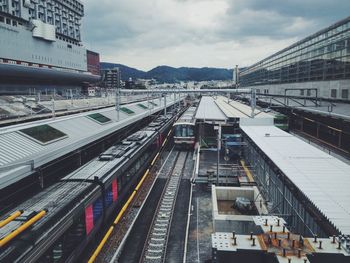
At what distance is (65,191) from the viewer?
10.4 metres

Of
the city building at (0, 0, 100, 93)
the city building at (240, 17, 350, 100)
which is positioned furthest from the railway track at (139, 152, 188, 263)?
the city building at (0, 0, 100, 93)

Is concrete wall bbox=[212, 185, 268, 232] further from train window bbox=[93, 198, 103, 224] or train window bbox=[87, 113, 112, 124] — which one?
train window bbox=[87, 113, 112, 124]

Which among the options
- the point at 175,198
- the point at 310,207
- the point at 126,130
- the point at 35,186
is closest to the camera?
the point at 310,207

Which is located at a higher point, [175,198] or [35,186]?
[35,186]

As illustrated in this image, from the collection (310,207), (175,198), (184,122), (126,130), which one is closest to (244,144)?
(175,198)

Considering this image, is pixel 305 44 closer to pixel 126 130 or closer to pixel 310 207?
pixel 126 130

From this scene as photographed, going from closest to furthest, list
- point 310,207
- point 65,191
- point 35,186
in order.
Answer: point 310,207 → point 65,191 → point 35,186

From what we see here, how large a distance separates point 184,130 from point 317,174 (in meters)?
20.4

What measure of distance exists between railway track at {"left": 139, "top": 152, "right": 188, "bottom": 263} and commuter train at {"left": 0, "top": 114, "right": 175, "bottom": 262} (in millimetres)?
2162

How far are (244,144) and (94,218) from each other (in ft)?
44.5

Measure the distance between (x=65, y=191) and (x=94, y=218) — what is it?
4.97ft

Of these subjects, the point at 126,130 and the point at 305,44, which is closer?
the point at 126,130

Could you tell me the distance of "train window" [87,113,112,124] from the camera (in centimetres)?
2289

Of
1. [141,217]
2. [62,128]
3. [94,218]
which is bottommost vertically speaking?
[141,217]
